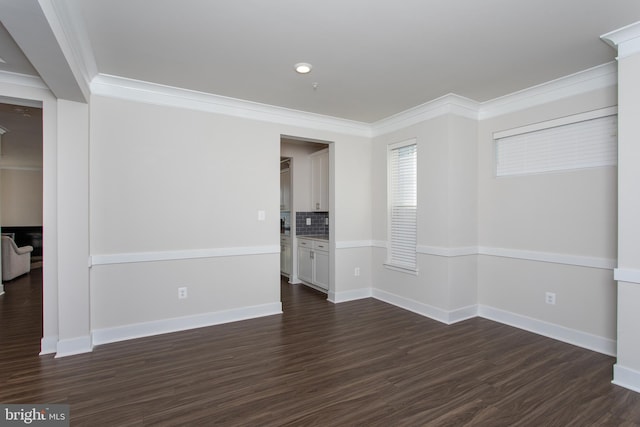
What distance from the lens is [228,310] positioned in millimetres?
3773

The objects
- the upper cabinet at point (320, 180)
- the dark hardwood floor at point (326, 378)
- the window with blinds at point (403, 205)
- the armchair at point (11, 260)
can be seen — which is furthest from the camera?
the armchair at point (11, 260)

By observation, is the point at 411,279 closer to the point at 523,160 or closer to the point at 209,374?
the point at 523,160

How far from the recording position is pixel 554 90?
325 centimetres

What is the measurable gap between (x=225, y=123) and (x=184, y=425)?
118 inches

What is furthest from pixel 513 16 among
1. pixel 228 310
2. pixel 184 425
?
pixel 228 310

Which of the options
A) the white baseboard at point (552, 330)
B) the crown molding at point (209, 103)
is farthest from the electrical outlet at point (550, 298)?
the crown molding at point (209, 103)

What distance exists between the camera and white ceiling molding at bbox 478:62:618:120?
2889 millimetres

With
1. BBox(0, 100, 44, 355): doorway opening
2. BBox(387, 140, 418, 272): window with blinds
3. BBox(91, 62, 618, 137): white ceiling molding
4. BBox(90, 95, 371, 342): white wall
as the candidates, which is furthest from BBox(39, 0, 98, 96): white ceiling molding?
BBox(387, 140, 418, 272): window with blinds

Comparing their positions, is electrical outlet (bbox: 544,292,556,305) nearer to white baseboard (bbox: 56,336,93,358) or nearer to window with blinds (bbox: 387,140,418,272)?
window with blinds (bbox: 387,140,418,272)

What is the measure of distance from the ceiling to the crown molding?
17 centimetres

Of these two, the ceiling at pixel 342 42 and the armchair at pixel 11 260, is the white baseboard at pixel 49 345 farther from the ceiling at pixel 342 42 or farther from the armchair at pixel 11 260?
the armchair at pixel 11 260

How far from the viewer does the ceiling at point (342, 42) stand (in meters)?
2.07

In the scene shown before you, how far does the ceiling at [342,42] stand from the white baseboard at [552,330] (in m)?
2.50

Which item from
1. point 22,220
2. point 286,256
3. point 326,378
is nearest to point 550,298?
point 326,378
